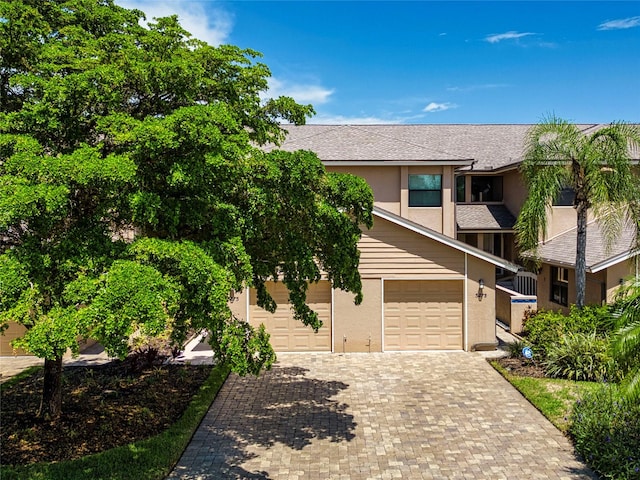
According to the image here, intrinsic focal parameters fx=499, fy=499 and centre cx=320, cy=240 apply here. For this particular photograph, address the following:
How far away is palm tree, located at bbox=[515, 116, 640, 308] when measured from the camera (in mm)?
13383

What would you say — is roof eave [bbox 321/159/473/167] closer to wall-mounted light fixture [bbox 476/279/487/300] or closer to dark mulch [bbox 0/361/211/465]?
wall-mounted light fixture [bbox 476/279/487/300]

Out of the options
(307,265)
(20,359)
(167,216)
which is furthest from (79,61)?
(20,359)

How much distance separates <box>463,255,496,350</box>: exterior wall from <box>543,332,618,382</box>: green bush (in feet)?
7.44

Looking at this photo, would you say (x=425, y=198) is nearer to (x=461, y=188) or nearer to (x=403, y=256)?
(x=403, y=256)

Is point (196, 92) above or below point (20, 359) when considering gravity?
above

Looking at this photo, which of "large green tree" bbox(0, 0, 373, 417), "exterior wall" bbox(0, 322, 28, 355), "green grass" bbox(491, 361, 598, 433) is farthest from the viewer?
"exterior wall" bbox(0, 322, 28, 355)

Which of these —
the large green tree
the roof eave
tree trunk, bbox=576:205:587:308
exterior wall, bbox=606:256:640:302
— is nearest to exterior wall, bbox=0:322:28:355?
the large green tree

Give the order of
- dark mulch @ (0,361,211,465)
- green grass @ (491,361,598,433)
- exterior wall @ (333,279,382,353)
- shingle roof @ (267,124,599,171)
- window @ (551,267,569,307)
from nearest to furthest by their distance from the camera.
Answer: dark mulch @ (0,361,211,465) → green grass @ (491,361,598,433) → exterior wall @ (333,279,382,353) → window @ (551,267,569,307) → shingle roof @ (267,124,599,171)

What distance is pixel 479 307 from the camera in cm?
1552

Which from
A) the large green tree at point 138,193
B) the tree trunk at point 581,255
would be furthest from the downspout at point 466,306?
the large green tree at point 138,193

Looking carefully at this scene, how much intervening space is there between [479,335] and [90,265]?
40.2 ft

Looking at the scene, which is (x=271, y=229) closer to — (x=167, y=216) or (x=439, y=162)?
(x=167, y=216)

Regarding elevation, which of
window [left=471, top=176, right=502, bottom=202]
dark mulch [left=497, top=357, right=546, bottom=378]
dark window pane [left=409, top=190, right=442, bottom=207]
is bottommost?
dark mulch [left=497, top=357, right=546, bottom=378]

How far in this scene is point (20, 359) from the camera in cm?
1520
